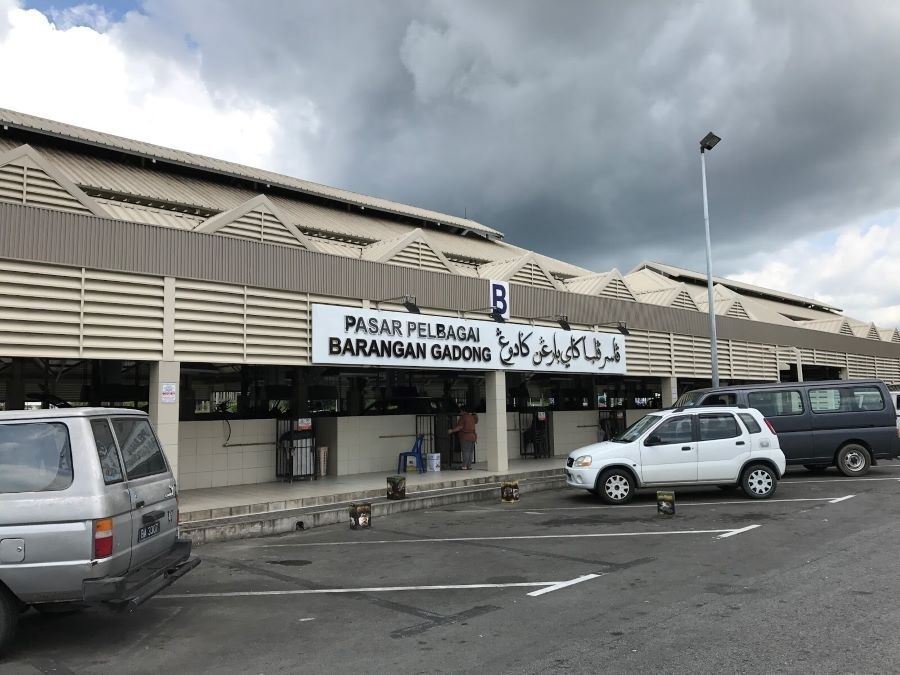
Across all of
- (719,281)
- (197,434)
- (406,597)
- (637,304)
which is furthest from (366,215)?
(719,281)

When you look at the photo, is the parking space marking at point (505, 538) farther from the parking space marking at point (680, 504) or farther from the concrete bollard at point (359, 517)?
the parking space marking at point (680, 504)

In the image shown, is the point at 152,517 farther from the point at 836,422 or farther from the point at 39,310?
the point at 836,422

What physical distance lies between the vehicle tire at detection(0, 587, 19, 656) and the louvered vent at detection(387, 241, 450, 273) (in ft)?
35.9

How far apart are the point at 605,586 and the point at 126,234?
902cm

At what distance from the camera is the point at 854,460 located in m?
15.5

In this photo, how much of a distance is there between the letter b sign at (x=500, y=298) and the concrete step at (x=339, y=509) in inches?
160

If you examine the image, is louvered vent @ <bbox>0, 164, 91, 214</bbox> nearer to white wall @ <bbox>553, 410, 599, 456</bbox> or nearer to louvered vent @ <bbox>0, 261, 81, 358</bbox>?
louvered vent @ <bbox>0, 261, 81, 358</bbox>

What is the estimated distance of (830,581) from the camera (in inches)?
271

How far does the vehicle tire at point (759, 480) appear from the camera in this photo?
12.7 m

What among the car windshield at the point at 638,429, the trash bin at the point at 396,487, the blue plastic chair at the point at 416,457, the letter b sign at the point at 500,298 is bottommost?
the trash bin at the point at 396,487

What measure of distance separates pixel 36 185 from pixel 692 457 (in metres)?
12.0

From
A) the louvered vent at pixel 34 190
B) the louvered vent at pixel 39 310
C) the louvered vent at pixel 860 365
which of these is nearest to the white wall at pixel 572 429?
the louvered vent at pixel 39 310

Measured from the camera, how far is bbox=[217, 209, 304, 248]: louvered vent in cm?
1285

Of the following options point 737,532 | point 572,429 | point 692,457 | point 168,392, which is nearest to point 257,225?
point 168,392
